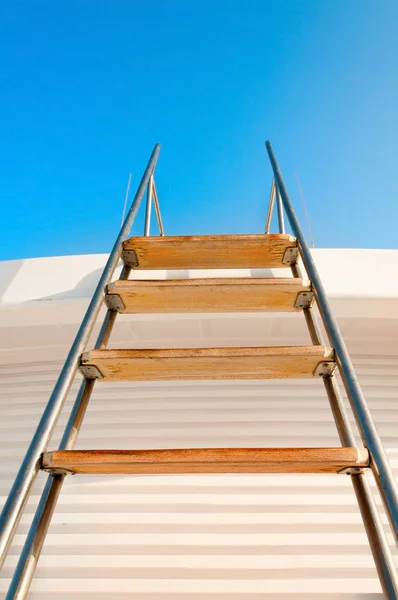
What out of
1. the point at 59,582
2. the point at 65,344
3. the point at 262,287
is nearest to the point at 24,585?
the point at 262,287

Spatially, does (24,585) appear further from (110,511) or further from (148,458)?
(110,511)

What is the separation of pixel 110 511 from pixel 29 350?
123 cm

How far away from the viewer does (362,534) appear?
210 centimetres

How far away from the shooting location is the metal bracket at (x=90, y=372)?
1198 mm

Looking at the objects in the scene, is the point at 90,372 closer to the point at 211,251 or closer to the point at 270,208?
the point at 211,251

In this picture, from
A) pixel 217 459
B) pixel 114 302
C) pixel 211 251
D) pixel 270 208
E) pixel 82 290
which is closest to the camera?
pixel 217 459

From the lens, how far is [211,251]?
1.70m

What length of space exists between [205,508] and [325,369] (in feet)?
4.36

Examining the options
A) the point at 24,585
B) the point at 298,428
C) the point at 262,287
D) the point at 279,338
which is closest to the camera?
the point at 24,585

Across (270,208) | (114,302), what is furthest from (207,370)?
(270,208)

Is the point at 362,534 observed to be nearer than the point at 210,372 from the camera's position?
No

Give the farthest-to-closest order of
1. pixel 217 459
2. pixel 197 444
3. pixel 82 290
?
1. pixel 197 444
2. pixel 82 290
3. pixel 217 459

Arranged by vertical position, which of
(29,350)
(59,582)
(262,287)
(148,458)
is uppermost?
(29,350)

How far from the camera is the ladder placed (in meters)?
0.89
